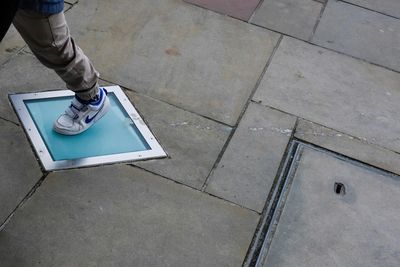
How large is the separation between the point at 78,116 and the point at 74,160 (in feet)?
0.80

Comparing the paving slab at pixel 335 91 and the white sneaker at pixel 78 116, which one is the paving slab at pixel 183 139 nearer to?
the white sneaker at pixel 78 116

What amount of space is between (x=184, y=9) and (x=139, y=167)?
5.49 feet

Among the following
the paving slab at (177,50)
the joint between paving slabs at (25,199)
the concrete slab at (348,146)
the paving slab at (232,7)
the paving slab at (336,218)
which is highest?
the paving slab at (232,7)

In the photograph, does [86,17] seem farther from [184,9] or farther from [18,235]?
[18,235]

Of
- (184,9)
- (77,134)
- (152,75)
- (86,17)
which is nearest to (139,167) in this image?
(77,134)

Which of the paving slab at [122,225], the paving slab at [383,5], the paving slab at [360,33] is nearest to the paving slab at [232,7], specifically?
the paving slab at [360,33]

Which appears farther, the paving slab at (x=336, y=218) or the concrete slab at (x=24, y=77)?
the concrete slab at (x=24, y=77)

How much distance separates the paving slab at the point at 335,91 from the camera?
10.8 feet

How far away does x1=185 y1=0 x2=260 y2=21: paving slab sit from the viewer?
406 centimetres

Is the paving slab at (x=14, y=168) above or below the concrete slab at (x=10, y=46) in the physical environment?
below

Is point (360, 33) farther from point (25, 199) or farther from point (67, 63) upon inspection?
point (25, 199)

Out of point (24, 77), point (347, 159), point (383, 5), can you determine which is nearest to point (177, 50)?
point (24, 77)

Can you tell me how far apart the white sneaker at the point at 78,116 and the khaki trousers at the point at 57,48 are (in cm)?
6

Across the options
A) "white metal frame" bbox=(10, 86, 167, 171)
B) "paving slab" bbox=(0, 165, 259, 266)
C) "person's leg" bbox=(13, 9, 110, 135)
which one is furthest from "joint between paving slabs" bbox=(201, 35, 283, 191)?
"person's leg" bbox=(13, 9, 110, 135)
